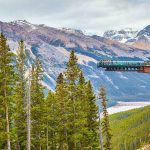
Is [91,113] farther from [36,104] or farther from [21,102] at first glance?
[21,102]

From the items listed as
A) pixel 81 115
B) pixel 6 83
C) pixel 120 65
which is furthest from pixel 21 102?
pixel 120 65

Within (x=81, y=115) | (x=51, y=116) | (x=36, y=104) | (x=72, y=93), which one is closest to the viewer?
(x=36, y=104)

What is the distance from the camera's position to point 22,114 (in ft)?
172

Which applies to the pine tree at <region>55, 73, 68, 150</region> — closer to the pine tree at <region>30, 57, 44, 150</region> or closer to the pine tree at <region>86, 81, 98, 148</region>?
the pine tree at <region>30, 57, 44, 150</region>

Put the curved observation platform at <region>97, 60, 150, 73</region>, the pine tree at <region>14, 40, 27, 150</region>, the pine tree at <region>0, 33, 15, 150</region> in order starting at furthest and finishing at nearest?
the curved observation platform at <region>97, 60, 150, 73</region> → the pine tree at <region>14, 40, 27, 150</region> → the pine tree at <region>0, 33, 15, 150</region>

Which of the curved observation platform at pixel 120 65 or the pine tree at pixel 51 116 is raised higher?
the curved observation platform at pixel 120 65

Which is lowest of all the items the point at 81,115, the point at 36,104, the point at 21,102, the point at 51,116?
the point at 51,116

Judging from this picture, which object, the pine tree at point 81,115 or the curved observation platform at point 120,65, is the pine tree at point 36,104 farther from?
the curved observation platform at point 120,65

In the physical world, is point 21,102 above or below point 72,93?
below

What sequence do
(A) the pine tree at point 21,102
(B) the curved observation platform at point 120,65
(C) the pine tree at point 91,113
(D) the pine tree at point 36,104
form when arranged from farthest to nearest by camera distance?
(B) the curved observation platform at point 120,65 < (C) the pine tree at point 91,113 < (D) the pine tree at point 36,104 < (A) the pine tree at point 21,102

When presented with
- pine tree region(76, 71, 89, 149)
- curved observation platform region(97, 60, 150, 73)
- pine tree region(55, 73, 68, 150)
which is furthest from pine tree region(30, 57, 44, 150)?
curved observation platform region(97, 60, 150, 73)

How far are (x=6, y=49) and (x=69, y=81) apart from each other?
17.5m

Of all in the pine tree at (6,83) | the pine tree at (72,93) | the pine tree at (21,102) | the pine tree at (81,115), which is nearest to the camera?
the pine tree at (6,83)

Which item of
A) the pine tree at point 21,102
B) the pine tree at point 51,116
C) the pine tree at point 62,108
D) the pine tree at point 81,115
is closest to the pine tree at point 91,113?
the pine tree at point 81,115
